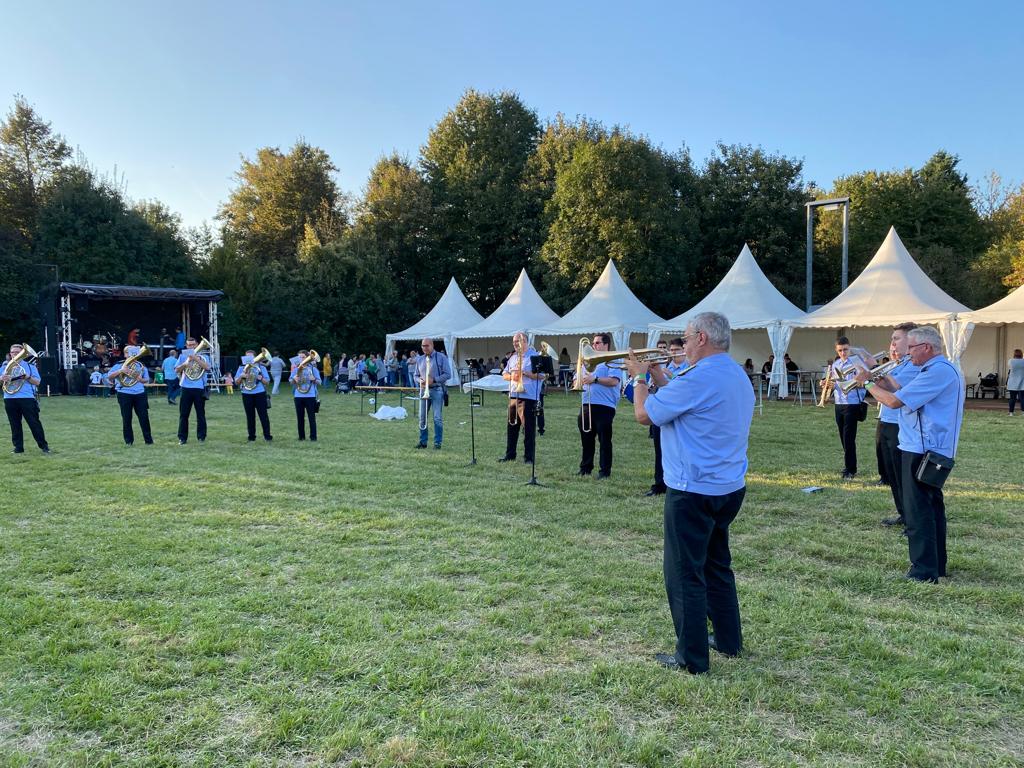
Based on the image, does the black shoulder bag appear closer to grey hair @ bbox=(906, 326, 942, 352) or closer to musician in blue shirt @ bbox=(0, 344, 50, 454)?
grey hair @ bbox=(906, 326, 942, 352)

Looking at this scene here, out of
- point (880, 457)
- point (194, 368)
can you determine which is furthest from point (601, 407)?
point (194, 368)

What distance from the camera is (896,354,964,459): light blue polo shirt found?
494cm

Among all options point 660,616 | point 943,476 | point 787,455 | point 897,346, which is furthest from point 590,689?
point 787,455

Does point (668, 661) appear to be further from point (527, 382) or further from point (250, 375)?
point (250, 375)

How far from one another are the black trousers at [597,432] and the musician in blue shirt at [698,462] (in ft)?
16.9

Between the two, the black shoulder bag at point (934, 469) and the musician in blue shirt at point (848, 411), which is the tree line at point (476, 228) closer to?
the musician in blue shirt at point (848, 411)

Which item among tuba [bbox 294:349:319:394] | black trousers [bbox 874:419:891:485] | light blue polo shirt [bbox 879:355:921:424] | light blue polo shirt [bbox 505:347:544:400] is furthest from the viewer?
tuba [bbox 294:349:319:394]

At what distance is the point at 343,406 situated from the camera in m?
20.7

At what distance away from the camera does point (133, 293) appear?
2594cm

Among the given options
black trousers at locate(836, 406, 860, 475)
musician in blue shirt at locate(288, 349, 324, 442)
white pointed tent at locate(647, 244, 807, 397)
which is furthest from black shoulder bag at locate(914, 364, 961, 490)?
white pointed tent at locate(647, 244, 807, 397)

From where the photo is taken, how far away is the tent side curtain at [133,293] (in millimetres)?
24758

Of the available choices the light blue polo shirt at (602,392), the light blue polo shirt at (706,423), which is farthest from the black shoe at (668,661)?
the light blue polo shirt at (602,392)

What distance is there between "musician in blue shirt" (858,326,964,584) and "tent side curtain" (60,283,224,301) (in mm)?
27127

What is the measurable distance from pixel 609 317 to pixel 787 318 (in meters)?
6.14
